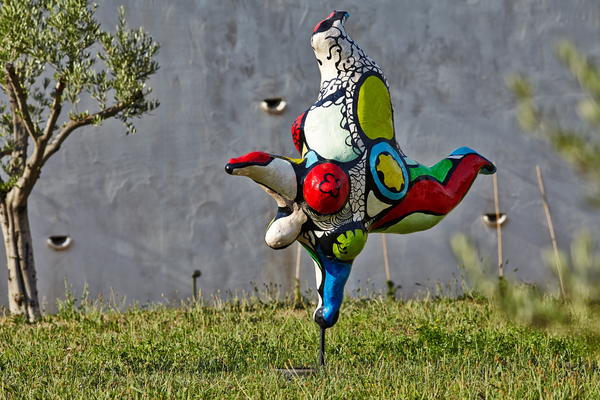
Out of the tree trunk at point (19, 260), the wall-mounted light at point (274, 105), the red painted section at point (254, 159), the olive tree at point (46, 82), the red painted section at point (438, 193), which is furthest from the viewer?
the wall-mounted light at point (274, 105)

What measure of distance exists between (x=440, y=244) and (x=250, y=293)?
2.33 meters

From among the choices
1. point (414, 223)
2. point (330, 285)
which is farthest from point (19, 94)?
point (414, 223)

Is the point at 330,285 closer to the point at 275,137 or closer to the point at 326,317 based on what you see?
the point at 326,317

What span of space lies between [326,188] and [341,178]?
0.42 ft

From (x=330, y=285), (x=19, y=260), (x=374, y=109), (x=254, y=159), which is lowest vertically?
(x=330, y=285)

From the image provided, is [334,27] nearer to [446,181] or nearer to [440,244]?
[446,181]

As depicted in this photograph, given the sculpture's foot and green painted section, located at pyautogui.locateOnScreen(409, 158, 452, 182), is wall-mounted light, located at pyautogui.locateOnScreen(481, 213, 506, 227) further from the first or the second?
the sculpture's foot

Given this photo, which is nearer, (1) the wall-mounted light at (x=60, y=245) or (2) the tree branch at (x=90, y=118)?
(2) the tree branch at (x=90, y=118)

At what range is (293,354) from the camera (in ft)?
13.1

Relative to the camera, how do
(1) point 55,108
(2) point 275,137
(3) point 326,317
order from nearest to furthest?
(3) point 326,317 → (1) point 55,108 → (2) point 275,137

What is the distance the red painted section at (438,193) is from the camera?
3.49m

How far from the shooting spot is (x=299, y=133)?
11.5 feet

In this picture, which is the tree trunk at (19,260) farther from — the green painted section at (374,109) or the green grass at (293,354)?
the green painted section at (374,109)

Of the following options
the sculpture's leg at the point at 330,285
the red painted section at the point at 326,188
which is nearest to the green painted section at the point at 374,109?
the red painted section at the point at 326,188
